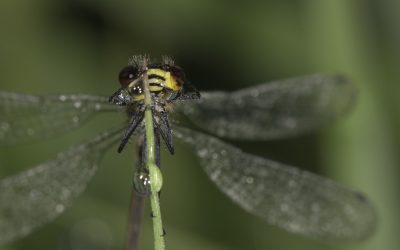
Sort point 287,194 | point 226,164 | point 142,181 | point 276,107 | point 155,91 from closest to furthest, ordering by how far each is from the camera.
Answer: point 142,181
point 155,91
point 226,164
point 287,194
point 276,107

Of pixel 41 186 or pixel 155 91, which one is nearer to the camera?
pixel 155 91

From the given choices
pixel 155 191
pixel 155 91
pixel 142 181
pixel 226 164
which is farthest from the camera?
pixel 226 164

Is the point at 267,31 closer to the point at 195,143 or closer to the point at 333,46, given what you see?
the point at 333,46

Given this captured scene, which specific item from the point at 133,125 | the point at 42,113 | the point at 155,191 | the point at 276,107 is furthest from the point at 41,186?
the point at 155,191

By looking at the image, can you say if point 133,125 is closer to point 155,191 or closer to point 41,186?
point 155,191

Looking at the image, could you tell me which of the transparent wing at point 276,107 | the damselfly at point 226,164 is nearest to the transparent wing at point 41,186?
the damselfly at point 226,164

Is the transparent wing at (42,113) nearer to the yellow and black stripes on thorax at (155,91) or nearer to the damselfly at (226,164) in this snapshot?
the damselfly at (226,164)

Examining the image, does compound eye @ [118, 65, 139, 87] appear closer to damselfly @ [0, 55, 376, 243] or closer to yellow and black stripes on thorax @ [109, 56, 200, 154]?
yellow and black stripes on thorax @ [109, 56, 200, 154]

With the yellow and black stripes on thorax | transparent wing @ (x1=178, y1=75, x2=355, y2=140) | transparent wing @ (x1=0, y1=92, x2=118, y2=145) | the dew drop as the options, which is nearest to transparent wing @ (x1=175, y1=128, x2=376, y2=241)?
transparent wing @ (x1=178, y1=75, x2=355, y2=140)
